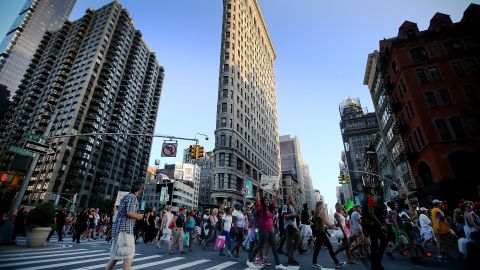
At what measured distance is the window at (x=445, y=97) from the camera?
25522mm

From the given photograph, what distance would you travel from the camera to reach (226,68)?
4934cm

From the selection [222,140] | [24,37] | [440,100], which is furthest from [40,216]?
[24,37]

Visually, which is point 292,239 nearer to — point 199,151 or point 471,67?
point 199,151

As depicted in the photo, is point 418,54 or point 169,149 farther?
point 418,54

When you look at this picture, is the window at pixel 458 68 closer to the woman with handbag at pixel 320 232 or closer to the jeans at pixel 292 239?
the woman with handbag at pixel 320 232

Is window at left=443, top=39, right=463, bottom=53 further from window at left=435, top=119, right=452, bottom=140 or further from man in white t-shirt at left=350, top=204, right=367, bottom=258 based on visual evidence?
man in white t-shirt at left=350, top=204, right=367, bottom=258

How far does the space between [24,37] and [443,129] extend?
544 feet

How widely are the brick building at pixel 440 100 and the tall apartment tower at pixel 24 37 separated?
14068 centimetres

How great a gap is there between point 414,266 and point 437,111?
25035 mm

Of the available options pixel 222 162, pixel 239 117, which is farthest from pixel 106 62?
pixel 222 162

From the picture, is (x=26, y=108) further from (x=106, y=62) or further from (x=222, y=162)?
(x=222, y=162)

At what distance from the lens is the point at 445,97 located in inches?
1024

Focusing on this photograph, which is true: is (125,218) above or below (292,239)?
above

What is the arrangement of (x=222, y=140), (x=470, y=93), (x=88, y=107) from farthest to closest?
(x=88, y=107) < (x=222, y=140) < (x=470, y=93)
